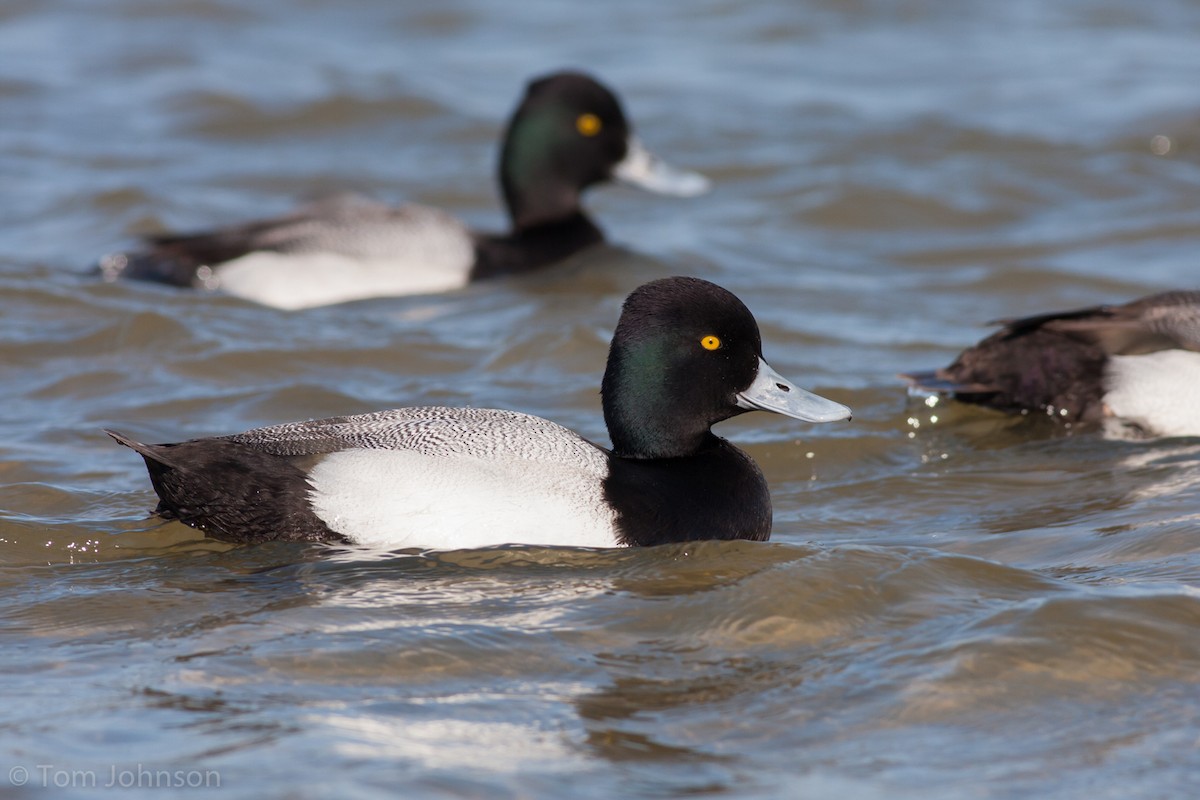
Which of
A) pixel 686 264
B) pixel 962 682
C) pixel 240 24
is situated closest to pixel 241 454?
pixel 962 682

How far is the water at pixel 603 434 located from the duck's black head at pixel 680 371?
0.47m

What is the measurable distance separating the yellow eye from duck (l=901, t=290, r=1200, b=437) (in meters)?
4.05

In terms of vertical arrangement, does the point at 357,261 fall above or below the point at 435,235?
below

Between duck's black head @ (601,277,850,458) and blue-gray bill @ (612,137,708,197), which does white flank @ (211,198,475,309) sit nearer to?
blue-gray bill @ (612,137,708,197)

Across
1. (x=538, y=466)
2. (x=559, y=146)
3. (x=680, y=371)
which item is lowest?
(x=538, y=466)

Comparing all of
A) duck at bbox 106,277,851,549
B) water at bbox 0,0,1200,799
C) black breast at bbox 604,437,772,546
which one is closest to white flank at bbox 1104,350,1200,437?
water at bbox 0,0,1200,799

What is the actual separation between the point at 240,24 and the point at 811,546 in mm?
13048

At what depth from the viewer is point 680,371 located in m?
5.43

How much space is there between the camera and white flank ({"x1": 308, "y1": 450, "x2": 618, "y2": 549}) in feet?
16.6

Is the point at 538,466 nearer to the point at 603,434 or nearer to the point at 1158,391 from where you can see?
the point at 603,434

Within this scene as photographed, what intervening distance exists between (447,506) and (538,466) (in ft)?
1.06

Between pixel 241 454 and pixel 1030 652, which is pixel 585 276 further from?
pixel 1030 652

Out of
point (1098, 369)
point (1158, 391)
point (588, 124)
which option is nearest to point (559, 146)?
point (588, 124)

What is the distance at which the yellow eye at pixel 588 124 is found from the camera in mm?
10430
